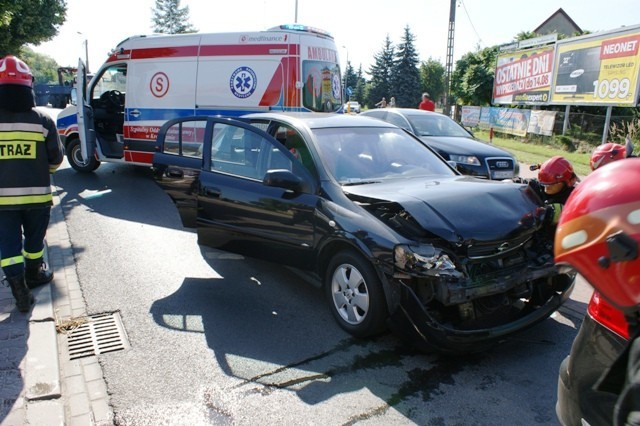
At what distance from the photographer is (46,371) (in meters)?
3.43

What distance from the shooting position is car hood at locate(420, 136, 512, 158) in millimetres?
9414

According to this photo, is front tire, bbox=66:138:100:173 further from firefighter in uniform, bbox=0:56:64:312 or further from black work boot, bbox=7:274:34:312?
black work boot, bbox=7:274:34:312

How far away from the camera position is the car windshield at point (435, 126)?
10.5 meters

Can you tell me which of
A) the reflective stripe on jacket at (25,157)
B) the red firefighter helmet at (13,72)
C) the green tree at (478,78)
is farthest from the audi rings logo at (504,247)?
the green tree at (478,78)

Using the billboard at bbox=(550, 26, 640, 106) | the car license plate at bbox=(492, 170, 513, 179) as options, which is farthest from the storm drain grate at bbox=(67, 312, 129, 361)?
the billboard at bbox=(550, 26, 640, 106)

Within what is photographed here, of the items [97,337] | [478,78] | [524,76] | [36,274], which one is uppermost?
[478,78]

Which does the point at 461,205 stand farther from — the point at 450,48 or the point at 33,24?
the point at 33,24

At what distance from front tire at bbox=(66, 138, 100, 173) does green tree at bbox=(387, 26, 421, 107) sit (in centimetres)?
5073

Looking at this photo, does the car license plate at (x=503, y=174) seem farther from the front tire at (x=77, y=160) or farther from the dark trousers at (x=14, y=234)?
the front tire at (x=77, y=160)

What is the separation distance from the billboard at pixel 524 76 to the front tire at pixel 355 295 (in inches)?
750

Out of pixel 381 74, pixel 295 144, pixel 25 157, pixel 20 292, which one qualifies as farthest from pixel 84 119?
pixel 381 74

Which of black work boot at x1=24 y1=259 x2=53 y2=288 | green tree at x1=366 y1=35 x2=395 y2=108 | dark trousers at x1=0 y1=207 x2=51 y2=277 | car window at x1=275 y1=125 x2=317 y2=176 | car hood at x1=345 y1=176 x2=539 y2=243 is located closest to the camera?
car hood at x1=345 y1=176 x2=539 y2=243

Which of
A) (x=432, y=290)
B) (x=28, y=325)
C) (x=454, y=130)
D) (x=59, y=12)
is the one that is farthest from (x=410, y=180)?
(x=59, y=12)

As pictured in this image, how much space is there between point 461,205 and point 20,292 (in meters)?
3.76
